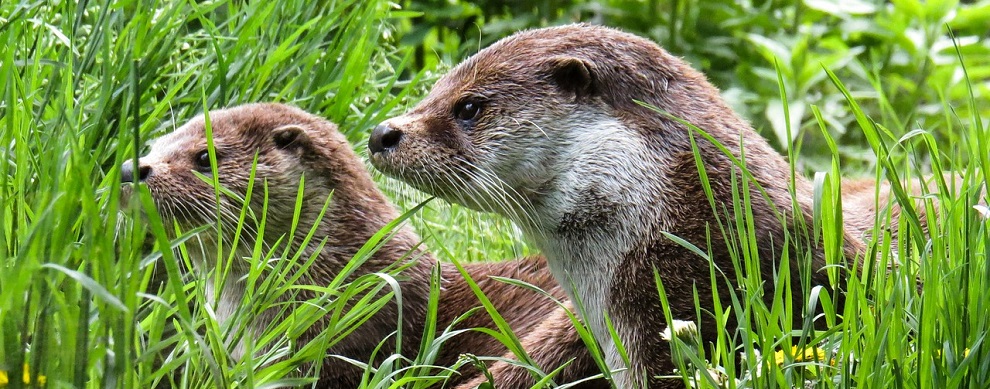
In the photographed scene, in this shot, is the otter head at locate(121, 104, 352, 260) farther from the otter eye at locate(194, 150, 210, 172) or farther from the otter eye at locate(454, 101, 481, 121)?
the otter eye at locate(454, 101, 481, 121)

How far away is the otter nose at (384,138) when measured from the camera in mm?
2830

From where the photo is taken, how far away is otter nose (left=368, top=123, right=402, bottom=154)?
2.83 m

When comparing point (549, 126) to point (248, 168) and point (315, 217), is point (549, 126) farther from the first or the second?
point (248, 168)

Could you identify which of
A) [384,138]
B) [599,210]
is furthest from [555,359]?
[384,138]

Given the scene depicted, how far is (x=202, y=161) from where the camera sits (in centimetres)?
316

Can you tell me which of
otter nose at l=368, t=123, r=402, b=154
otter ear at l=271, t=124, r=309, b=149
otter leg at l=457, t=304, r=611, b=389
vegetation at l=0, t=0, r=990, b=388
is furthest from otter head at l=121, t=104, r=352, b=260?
otter leg at l=457, t=304, r=611, b=389

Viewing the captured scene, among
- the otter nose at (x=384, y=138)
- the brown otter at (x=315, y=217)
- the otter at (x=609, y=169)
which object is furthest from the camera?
the brown otter at (x=315, y=217)

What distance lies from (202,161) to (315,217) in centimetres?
30

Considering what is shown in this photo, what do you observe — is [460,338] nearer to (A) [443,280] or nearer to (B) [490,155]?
(A) [443,280]

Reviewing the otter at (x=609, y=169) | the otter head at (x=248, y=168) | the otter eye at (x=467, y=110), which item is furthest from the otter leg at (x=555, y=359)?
the otter head at (x=248, y=168)

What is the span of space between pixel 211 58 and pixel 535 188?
108 cm

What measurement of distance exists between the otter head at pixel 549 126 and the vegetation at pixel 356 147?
213mm

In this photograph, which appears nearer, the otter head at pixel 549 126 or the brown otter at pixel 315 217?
the otter head at pixel 549 126

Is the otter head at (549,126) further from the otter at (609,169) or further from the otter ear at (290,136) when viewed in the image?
the otter ear at (290,136)
